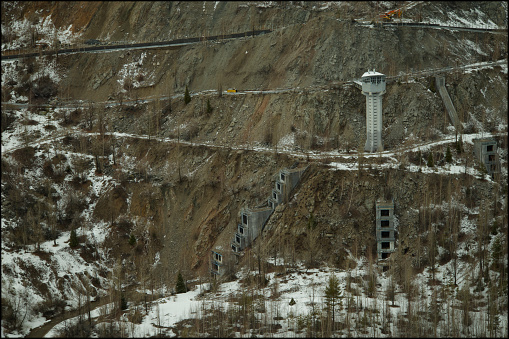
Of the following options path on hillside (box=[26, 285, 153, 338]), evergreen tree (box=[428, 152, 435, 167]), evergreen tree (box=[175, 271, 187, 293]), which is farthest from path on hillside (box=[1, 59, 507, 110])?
path on hillside (box=[26, 285, 153, 338])

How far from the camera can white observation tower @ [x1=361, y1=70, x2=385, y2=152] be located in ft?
306

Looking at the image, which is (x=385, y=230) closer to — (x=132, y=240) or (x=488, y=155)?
(x=488, y=155)

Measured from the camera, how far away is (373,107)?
308 feet

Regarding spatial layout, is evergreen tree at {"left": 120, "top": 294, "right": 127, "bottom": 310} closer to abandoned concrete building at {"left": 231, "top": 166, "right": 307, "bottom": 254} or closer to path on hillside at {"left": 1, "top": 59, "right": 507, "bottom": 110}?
abandoned concrete building at {"left": 231, "top": 166, "right": 307, "bottom": 254}

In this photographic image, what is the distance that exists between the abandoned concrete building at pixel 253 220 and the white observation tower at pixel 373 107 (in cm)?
809

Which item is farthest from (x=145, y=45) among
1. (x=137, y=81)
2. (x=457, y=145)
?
(x=457, y=145)

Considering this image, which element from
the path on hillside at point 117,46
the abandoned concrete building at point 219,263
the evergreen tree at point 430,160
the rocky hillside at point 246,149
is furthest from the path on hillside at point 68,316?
the path on hillside at point 117,46

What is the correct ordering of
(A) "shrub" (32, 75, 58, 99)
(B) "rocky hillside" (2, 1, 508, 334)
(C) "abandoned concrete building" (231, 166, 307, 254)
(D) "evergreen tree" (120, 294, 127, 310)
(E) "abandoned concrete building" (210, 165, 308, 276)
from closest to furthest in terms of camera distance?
(D) "evergreen tree" (120, 294, 127, 310) → (B) "rocky hillside" (2, 1, 508, 334) → (E) "abandoned concrete building" (210, 165, 308, 276) → (C) "abandoned concrete building" (231, 166, 307, 254) → (A) "shrub" (32, 75, 58, 99)

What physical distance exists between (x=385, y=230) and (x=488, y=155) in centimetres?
1526

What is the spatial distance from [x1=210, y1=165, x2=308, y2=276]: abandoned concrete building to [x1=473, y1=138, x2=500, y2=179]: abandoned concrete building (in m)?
18.0

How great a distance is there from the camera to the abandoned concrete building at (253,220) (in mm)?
89438

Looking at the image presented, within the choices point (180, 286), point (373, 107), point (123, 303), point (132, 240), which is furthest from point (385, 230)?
point (132, 240)

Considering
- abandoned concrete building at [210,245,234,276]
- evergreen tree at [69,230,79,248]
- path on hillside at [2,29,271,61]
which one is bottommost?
abandoned concrete building at [210,245,234,276]

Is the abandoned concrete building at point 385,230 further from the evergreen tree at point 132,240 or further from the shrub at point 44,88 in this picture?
the shrub at point 44,88
